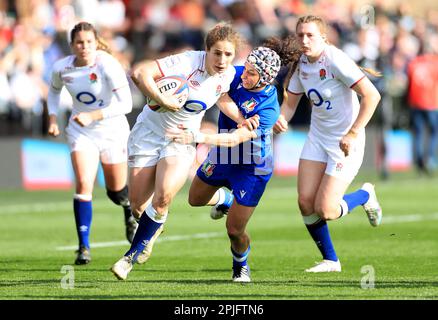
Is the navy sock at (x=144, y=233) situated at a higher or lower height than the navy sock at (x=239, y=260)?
higher

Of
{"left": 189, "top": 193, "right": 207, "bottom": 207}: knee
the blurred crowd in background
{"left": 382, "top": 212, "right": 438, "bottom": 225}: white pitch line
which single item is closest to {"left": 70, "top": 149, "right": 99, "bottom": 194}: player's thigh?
{"left": 189, "top": 193, "right": 207, "bottom": 207}: knee

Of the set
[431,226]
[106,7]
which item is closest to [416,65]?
[106,7]

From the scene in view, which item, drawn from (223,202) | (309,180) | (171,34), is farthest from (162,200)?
(171,34)

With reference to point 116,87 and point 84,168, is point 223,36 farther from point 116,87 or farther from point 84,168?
point 84,168

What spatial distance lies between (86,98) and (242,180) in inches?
105

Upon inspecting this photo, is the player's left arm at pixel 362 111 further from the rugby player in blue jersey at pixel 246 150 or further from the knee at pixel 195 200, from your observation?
the knee at pixel 195 200

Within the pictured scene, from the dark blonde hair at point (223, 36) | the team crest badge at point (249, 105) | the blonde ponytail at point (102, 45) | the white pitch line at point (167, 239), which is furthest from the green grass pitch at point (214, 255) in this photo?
the blonde ponytail at point (102, 45)

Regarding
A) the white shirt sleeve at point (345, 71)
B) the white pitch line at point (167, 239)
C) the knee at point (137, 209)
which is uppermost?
the white shirt sleeve at point (345, 71)

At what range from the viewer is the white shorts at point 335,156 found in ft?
34.3

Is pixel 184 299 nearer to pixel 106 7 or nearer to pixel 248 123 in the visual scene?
pixel 248 123

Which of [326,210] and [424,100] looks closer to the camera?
[326,210]

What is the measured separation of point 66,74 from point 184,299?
3.96 meters

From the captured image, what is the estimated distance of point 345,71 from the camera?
10062mm

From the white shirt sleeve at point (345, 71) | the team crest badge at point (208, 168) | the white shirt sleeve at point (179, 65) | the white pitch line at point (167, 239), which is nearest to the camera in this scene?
the white shirt sleeve at point (179, 65)
